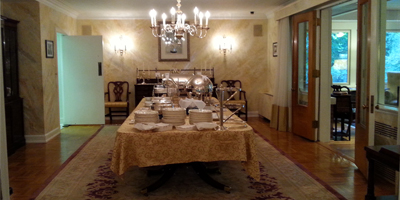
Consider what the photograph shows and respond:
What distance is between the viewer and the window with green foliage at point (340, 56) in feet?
30.8

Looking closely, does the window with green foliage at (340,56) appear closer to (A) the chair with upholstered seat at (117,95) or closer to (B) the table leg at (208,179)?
(A) the chair with upholstered seat at (117,95)

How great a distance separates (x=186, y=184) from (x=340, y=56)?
716 centimetres

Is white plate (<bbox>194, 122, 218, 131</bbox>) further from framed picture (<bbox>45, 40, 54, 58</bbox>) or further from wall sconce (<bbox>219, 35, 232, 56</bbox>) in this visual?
wall sconce (<bbox>219, 35, 232, 56</bbox>)

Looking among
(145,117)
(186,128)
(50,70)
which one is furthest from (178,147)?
(50,70)

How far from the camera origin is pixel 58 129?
691 cm

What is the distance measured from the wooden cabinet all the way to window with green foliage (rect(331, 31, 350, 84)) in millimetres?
7485

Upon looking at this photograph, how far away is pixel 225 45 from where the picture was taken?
28.5ft

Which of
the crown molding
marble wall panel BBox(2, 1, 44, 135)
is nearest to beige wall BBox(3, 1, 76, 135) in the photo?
marble wall panel BBox(2, 1, 44, 135)

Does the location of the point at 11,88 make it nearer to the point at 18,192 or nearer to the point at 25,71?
the point at 25,71

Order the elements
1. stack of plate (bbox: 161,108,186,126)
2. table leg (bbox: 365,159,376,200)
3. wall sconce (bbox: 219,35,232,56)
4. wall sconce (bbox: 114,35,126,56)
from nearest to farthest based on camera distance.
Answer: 1. table leg (bbox: 365,159,376,200)
2. stack of plate (bbox: 161,108,186,126)
3. wall sconce (bbox: 114,35,126,56)
4. wall sconce (bbox: 219,35,232,56)

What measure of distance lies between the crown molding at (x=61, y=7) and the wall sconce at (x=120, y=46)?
3.61 feet

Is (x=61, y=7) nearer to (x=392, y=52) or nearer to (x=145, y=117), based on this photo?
(x=145, y=117)

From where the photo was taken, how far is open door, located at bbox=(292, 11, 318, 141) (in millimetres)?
6035

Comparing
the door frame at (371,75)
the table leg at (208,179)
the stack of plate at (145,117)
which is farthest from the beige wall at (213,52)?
the stack of plate at (145,117)
